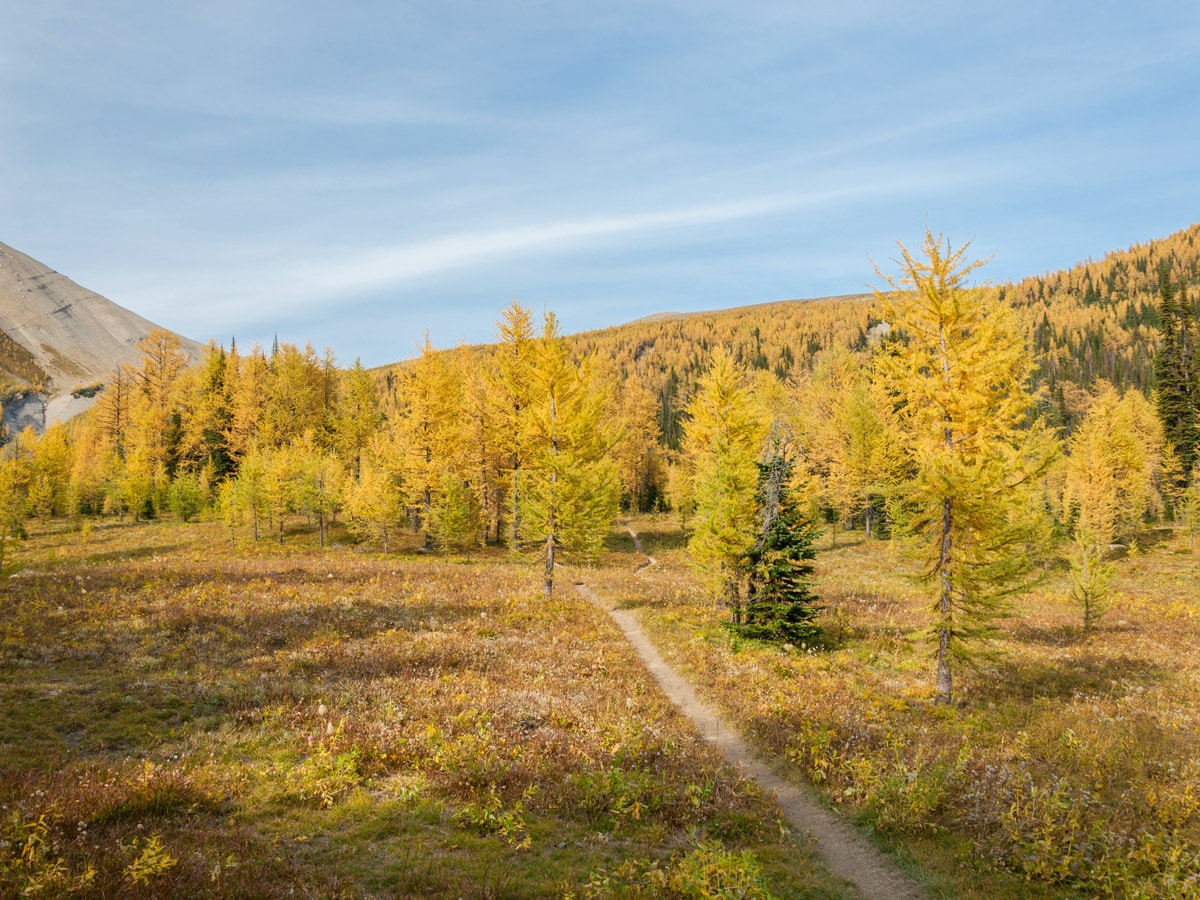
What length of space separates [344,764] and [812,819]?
8116mm

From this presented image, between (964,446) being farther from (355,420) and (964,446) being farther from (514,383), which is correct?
(355,420)

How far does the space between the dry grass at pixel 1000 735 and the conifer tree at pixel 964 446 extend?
1.90m

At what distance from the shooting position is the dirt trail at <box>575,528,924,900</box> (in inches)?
322

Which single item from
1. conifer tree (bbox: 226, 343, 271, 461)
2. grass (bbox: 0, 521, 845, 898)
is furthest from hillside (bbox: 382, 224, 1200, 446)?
grass (bbox: 0, 521, 845, 898)

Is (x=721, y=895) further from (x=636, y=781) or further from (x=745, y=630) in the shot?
(x=745, y=630)

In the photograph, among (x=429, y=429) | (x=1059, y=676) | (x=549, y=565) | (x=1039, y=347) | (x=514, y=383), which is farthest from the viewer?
(x=1039, y=347)

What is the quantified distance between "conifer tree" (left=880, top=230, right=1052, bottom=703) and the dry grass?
74.7 inches

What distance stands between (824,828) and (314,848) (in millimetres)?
7965

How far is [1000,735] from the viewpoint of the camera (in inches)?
530

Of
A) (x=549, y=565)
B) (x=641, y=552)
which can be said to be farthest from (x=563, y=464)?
(x=641, y=552)

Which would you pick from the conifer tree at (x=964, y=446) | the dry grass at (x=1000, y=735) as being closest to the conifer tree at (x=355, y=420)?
the dry grass at (x=1000, y=735)

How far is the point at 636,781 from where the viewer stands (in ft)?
32.7

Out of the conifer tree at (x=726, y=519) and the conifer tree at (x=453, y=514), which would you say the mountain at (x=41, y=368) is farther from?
the conifer tree at (x=726, y=519)

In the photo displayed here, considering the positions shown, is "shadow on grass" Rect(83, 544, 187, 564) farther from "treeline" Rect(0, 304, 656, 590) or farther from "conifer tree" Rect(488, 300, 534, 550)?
"conifer tree" Rect(488, 300, 534, 550)
